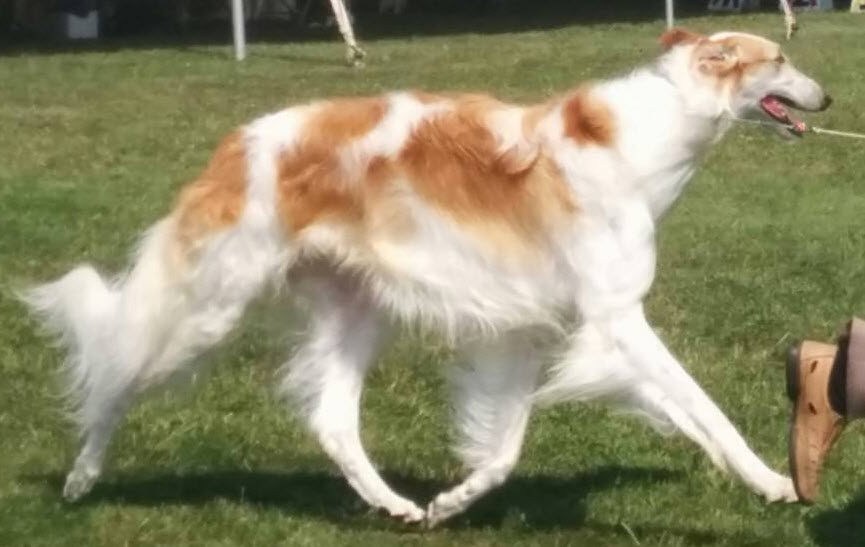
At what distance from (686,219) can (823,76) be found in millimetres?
6350

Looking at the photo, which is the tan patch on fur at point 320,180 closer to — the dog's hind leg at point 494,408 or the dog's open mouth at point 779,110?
the dog's hind leg at point 494,408

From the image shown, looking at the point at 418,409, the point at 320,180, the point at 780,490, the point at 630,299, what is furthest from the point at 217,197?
the point at 780,490

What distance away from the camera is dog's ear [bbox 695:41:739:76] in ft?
17.9

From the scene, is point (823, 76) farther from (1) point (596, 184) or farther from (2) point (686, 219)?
(1) point (596, 184)

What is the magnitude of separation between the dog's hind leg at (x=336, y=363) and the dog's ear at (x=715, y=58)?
1.23 meters

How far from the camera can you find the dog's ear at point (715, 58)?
17.9 feet

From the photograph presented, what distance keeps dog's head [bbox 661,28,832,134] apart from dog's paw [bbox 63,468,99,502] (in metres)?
2.15

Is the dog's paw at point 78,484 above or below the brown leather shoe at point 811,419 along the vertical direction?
below

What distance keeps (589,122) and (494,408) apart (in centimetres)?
92

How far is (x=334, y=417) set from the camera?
232 inches

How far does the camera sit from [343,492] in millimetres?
6090

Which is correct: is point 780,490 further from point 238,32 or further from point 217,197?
point 238,32

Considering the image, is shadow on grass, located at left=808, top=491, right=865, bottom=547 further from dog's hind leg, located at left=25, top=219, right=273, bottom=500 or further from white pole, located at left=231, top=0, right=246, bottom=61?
white pole, located at left=231, top=0, right=246, bottom=61

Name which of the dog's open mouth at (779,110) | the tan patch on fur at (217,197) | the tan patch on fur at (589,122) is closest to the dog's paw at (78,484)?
the tan patch on fur at (217,197)
